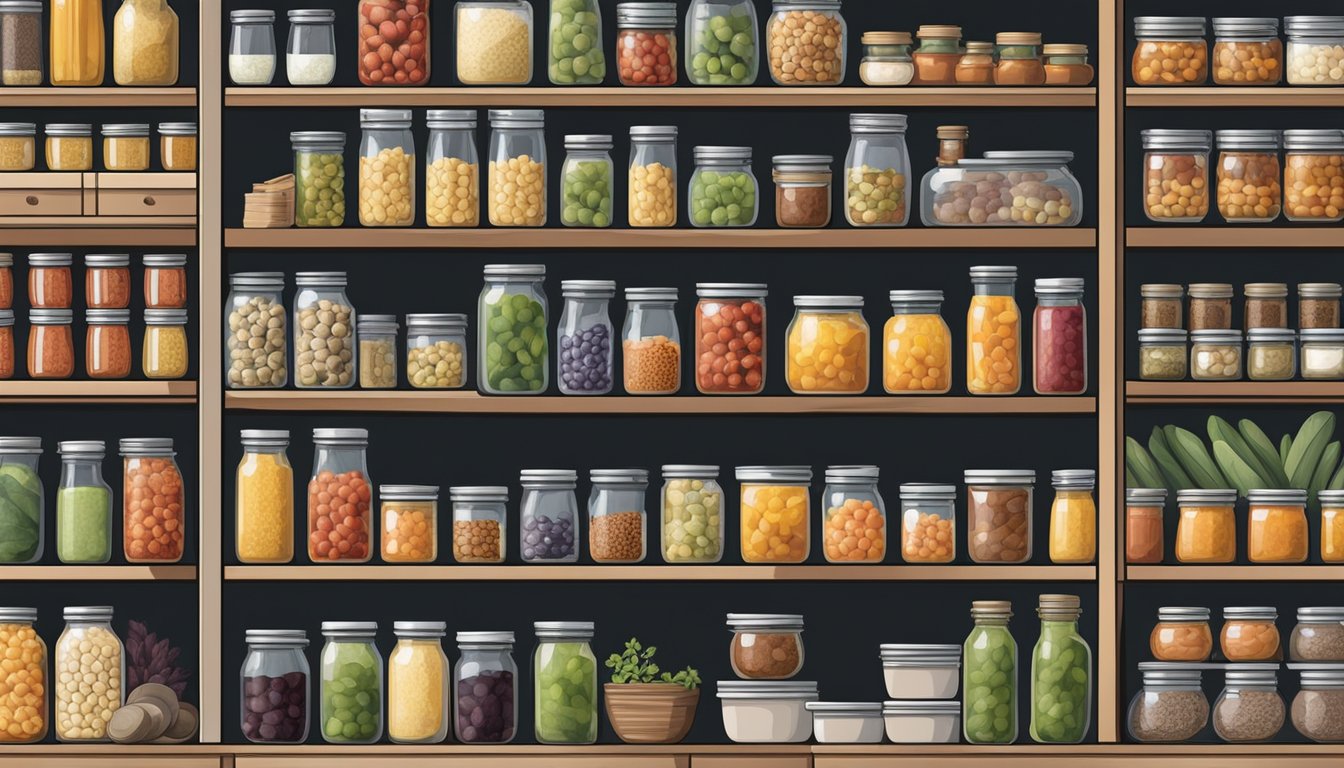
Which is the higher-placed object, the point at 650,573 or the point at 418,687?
the point at 650,573

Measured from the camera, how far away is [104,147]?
11.6 feet

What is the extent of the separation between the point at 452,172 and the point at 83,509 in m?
0.92

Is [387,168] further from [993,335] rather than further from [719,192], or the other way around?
[993,335]

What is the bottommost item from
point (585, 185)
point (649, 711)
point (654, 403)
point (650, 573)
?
point (649, 711)

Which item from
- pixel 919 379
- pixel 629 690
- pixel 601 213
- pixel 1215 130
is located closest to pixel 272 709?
pixel 629 690

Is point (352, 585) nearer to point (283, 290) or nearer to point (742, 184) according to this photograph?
point (283, 290)

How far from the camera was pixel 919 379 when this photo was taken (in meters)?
3.48

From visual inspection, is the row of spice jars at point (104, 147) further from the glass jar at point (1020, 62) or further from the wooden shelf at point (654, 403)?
the glass jar at point (1020, 62)

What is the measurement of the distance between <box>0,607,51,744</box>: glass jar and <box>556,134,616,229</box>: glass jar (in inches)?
48.6

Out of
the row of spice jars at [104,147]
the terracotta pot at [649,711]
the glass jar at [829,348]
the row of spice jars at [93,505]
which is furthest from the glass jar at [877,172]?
the row of spice jars at [93,505]

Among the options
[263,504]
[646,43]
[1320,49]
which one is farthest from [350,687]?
[1320,49]

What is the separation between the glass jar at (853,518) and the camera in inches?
137

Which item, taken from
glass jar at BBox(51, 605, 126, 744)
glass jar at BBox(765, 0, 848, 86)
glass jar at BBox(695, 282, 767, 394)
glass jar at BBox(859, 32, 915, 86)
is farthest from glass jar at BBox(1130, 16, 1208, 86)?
glass jar at BBox(51, 605, 126, 744)

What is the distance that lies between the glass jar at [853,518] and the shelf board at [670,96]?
0.69 m
